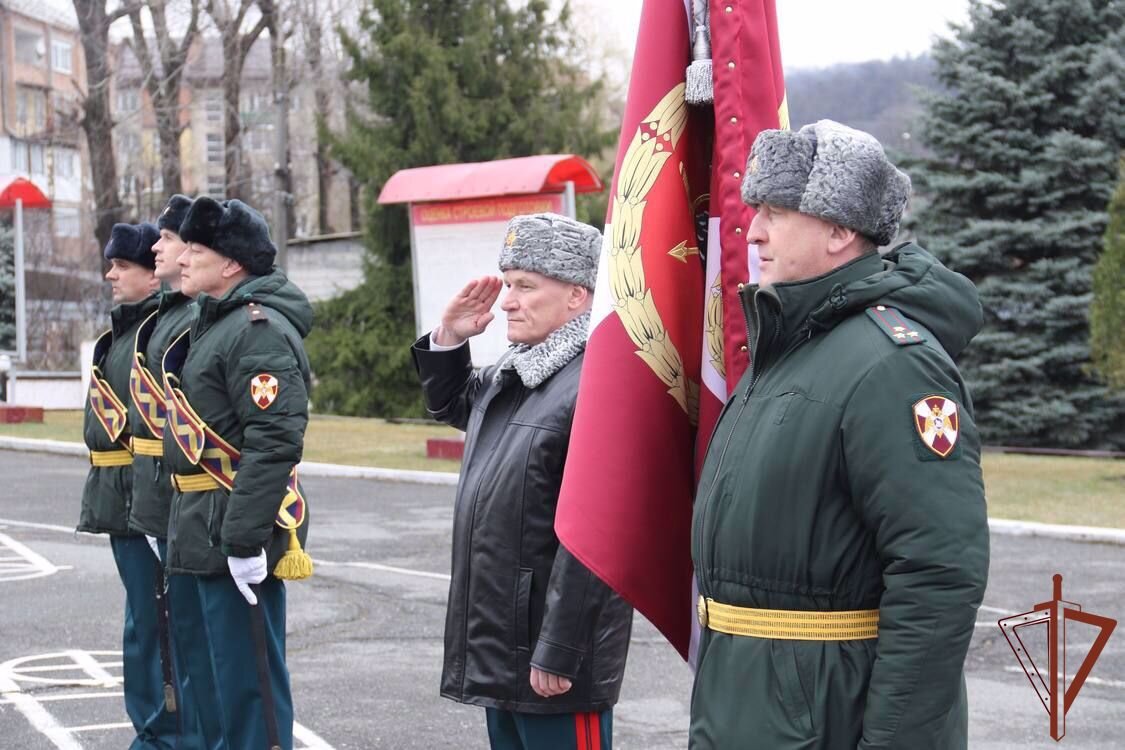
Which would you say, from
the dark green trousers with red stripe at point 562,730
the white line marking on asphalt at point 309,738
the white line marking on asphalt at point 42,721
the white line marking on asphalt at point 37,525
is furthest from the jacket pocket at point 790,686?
the white line marking on asphalt at point 37,525

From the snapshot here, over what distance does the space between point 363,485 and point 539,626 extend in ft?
40.6

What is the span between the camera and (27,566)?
10.5m

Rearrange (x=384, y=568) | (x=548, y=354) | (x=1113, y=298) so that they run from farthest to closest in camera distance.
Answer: (x=1113, y=298), (x=384, y=568), (x=548, y=354)

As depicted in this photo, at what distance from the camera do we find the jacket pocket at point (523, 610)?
3797 mm

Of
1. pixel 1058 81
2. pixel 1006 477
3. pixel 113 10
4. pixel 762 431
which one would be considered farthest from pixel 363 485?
pixel 113 10

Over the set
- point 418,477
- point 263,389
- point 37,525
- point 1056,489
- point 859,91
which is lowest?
point 1056,489

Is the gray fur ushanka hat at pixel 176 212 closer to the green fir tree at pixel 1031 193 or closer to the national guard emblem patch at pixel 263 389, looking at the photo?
the national guard emblem patch at pixel 263 389

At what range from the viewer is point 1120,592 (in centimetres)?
980

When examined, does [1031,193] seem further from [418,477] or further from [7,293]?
[7,293]

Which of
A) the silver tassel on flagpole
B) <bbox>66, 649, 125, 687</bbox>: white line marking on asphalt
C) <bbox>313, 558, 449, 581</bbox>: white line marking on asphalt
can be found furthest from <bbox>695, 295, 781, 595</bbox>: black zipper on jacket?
<bbox>313, 558, 449, 581</bbox>: white line marking on asphalt

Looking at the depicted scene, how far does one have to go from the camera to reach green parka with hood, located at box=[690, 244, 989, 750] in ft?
8.56

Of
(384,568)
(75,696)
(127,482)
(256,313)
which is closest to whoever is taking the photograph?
(256,313)

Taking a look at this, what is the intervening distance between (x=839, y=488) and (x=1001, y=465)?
55.2 feet

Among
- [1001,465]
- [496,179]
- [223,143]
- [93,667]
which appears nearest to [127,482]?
[93,667]
